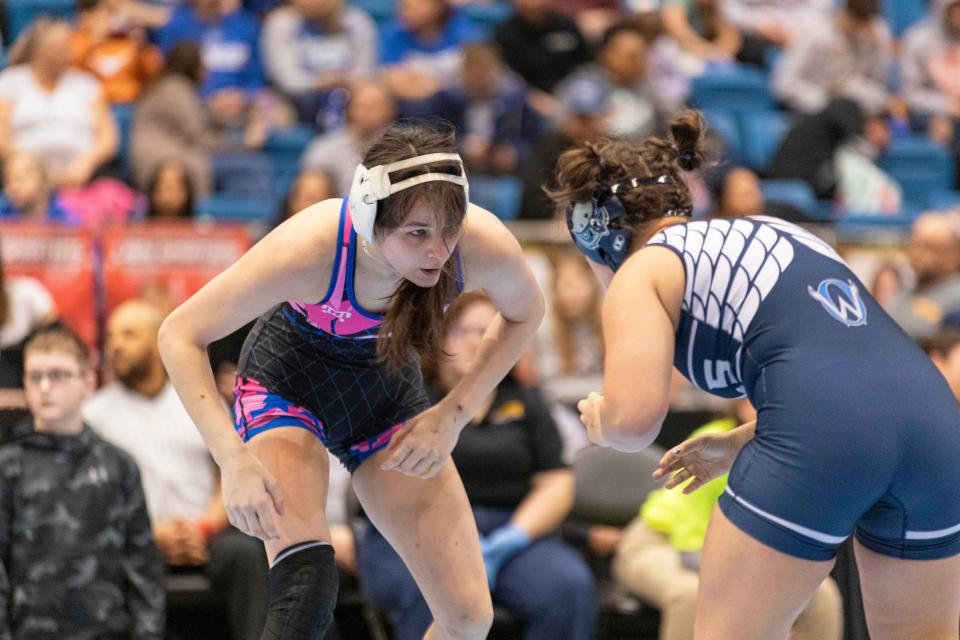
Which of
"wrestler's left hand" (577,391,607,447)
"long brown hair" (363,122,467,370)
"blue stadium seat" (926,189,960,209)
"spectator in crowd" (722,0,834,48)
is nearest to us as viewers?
"wrestler's left hand" (577,391,607,447)

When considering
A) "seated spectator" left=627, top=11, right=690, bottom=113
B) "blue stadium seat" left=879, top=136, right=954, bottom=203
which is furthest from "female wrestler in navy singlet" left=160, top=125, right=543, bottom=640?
"blue stadium seat" left=879, top=136, right=954, bottom=203

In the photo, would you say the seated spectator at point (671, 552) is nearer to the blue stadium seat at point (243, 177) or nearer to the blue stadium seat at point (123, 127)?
the blue stadium seat at point (243, 177)

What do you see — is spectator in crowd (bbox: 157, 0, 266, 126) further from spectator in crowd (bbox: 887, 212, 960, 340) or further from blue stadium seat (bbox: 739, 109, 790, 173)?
spectator in crowd (bbox: 887, 212, 960, 340)

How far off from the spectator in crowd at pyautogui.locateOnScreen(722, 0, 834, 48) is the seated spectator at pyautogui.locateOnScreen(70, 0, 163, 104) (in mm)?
4654

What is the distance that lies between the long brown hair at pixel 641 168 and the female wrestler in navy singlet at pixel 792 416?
0.17 metres

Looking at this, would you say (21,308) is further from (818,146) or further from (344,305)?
(818,146)

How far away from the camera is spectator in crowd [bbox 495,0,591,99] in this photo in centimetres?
930

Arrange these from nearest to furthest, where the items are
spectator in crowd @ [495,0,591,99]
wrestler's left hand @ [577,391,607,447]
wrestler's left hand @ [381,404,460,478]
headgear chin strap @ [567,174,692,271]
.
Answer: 1. wrestler's left hand @ [577,391,607,447]
2. headgear chin strap @ [567,174,692,271]
3. wrestler's left hand @ [381,404,460,478]
4. spectator in crowd @ [495,0,591,99]

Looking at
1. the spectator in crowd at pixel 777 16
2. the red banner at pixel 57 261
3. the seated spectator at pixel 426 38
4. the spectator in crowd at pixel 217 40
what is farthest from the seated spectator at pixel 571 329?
the spectator in crowd at pixel 777 16

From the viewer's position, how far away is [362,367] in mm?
3688

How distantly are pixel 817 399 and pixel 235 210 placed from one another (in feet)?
17.2

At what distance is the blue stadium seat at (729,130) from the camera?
29.3ft

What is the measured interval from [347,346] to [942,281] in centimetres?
469

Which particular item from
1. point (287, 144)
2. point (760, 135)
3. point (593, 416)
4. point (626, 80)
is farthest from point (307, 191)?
point (593, 416)
